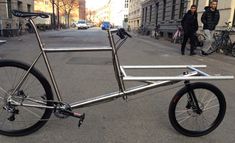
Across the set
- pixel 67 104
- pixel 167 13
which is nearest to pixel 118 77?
pixel 67 104

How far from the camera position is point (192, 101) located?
3.59 metres

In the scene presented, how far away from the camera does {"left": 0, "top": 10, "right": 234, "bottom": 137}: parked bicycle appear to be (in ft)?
11.0

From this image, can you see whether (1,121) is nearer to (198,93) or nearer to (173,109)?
(173,109)

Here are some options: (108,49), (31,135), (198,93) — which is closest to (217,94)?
(198,93)

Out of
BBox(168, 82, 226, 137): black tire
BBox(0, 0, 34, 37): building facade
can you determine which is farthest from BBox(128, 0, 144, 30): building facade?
BBox(168, 82, 226, 137): black tire

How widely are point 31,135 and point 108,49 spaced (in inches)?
55.6

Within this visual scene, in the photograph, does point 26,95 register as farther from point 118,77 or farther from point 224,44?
point 224,44

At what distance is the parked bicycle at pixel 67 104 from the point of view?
3.36 m

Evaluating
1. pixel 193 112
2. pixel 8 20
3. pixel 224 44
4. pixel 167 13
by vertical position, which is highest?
pixel 167 13

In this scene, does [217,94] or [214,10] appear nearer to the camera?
[217,94]

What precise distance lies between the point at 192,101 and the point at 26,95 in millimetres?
2030

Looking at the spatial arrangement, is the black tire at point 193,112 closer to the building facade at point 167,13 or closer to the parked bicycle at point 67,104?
the parked bicycle at point 67,104

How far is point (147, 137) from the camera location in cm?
360

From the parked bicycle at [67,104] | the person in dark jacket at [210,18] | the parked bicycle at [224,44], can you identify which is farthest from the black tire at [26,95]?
the parked bicycle at [224,44]
